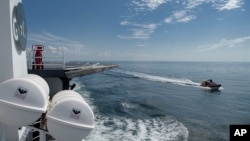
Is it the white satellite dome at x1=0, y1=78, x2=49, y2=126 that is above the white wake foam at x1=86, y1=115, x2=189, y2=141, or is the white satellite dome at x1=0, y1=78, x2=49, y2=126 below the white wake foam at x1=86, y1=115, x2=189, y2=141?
above

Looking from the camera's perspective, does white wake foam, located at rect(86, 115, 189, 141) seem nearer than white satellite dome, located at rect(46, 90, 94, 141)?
No

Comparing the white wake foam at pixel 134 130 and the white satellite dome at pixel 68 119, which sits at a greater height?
the white satellite dome at pixel 68 119

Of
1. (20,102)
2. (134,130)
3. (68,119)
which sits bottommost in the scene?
(134,130)

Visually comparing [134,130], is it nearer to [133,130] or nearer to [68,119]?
[133,130]

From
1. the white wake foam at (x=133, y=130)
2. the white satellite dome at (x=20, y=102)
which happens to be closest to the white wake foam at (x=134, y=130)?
the white wake foam at (x=133, y=130)

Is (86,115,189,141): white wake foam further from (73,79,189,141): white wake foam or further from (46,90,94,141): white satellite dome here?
(46,90,94,141): white satellite dome

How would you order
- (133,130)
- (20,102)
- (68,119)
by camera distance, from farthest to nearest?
(133,130), (68,119), (20,102)

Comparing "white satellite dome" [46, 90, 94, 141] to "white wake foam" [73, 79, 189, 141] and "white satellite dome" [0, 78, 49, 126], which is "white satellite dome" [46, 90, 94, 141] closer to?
"white satellite dome" [0, 78, 49, 126]

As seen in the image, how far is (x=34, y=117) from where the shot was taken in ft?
18.8

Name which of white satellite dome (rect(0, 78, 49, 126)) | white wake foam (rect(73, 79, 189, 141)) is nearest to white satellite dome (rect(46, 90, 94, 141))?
white satellite dome (rect(0, 78, 49, 126))

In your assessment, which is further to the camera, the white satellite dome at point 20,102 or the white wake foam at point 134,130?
the white wake foam at point 134,130

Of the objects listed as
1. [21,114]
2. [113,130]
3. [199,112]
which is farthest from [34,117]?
[199,112]

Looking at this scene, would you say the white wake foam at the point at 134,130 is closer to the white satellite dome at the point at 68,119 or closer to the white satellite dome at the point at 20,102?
the white satellite dome at the point at 68,119

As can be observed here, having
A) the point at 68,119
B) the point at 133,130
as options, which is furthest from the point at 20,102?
the point at 133,130
